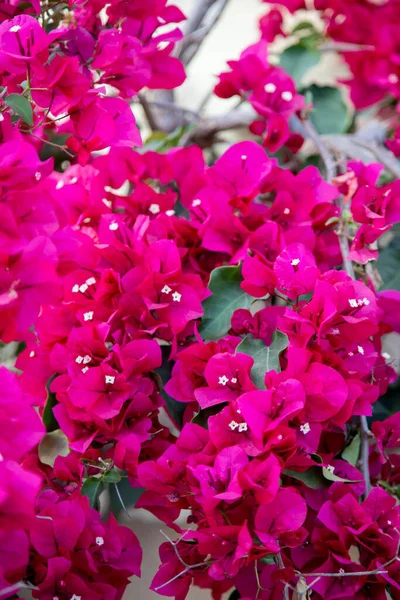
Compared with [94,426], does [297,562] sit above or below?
below

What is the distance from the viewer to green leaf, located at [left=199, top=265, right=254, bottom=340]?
798 millimetres

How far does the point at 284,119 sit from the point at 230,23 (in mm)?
1106

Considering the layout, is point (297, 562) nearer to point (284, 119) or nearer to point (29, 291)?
point (29, 291)

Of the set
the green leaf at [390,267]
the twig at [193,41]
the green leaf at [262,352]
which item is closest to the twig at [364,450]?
the green leaf at [262,352]

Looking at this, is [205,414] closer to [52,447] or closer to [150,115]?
[52,447]

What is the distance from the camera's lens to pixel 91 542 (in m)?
0.67

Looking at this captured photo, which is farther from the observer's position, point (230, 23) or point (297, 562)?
point (230, 23)

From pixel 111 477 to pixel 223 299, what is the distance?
24 centimetres

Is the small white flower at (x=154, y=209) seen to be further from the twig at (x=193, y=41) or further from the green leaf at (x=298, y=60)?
the green leaf at (x=298, y=60)

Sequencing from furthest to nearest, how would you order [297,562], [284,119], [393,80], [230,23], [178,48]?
1. [230,23]
2. [393,80]
3. [178,48]
4. [284,119]
5. [297,562]

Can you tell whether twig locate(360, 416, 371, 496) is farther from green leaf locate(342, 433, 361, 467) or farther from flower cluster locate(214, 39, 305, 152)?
flower cluster locate(214, 39, 305, 152)

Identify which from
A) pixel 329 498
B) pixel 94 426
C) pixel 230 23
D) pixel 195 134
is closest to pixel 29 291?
pixel 94 426

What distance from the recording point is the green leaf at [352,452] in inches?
29.1

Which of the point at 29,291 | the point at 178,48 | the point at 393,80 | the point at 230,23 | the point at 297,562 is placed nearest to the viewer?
the point at 29,291
